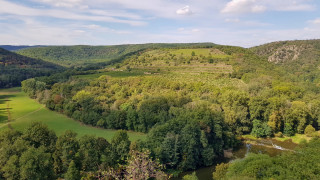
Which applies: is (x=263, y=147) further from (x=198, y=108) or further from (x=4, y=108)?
(x=4, y=108)

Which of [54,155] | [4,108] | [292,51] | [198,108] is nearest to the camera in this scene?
[54,155]

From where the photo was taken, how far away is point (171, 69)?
3777 inches

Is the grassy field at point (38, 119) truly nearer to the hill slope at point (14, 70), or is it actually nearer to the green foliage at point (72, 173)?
the green foliage at point (72, 173)

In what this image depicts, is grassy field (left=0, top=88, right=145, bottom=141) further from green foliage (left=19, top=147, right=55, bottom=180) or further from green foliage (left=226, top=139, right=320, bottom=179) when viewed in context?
green foliage (left=226, top=139, right=320, bottom=179)

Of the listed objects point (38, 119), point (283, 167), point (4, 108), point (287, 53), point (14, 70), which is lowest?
point (38, 119)

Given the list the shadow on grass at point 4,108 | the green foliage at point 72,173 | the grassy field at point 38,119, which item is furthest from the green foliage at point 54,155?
the shadow on grass at point 4,108

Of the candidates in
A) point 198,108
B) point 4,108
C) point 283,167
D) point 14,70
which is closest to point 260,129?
point 198,108

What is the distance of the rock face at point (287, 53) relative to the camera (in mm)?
166875

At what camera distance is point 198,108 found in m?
51.0

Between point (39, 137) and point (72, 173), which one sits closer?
point (72, 173)

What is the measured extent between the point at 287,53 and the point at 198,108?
157 m

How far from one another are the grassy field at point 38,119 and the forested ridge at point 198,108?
7.32 feet

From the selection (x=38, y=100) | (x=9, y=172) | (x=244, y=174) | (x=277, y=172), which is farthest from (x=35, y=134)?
(x=38, y=100)

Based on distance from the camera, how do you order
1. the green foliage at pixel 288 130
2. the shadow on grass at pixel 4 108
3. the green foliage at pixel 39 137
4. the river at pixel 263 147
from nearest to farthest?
the green foliage at pixel 39 137 < the river at pixel 263 147 < the green foliage at pixel 288 130 < the shadow on grass at pixel 4 108
